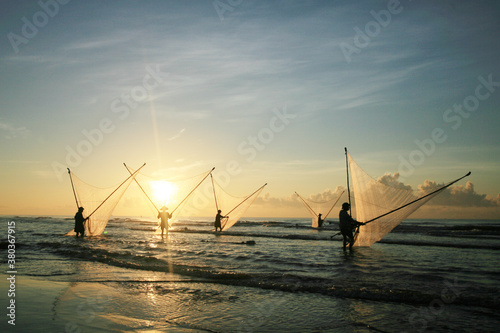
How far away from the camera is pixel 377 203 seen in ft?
50.0

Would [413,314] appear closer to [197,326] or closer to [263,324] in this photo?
[263,324]

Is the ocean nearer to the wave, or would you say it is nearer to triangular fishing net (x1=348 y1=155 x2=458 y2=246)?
the wave

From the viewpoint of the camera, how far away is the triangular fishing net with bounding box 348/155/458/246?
14.5 m

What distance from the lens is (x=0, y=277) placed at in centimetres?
887

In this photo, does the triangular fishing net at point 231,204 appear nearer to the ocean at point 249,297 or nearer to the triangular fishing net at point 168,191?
the triangular fishing net at point 168,191

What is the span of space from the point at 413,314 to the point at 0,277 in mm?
10660

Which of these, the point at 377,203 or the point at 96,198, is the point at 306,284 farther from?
the point at 96,198

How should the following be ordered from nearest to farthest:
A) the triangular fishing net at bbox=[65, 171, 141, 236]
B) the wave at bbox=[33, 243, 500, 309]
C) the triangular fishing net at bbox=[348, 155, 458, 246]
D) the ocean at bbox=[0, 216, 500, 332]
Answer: the ocean at bbox=[0, 216, 500, 332] < the wave at bbox=[33, 243, 500, 309] < the triangular fishing net at bbox=[348, 155, 458, 246] < the triangular fishing net at bbox=[65, 171, 141, 236]

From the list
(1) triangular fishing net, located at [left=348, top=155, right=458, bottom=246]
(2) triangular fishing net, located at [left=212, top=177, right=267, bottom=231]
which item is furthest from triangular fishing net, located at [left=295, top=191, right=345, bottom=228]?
(1) triangular fishing net, located at [left=348, top=155, right=458, bottom=246]

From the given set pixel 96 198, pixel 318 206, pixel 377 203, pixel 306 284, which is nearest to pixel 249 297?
pixel 306 284

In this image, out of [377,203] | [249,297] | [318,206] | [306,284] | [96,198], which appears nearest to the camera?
[249,297]

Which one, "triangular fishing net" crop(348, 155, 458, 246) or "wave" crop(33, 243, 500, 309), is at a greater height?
"triangular fishing net" crop(348, 155, 458, 246)

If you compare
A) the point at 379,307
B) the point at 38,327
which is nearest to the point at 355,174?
the point at 379,307

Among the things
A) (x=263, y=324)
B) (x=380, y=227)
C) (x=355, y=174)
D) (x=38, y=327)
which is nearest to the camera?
(x=38, y=327)
